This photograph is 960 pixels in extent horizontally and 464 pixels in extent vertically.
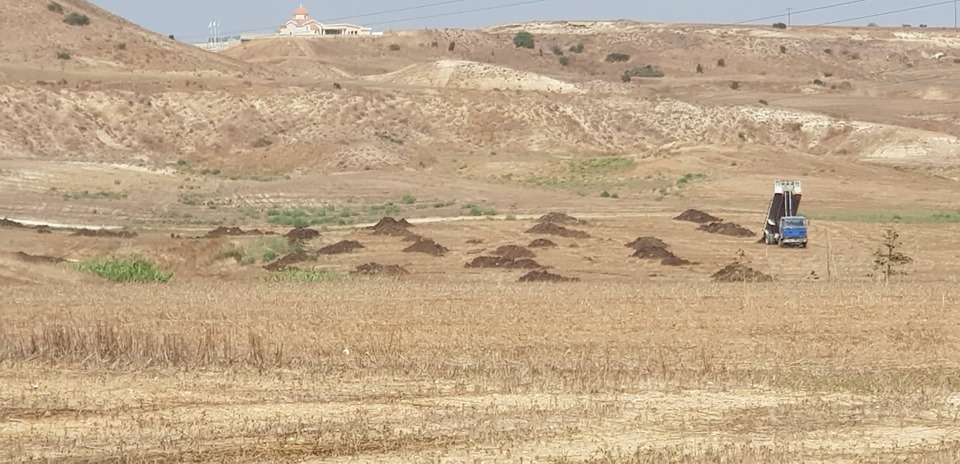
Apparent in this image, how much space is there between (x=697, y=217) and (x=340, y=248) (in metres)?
14.0

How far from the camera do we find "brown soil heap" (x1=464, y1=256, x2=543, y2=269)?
38031mm

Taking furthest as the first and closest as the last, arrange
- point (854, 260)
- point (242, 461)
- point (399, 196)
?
1. point (399, 196)
2. point (854, 260)
3. point (242, 461)

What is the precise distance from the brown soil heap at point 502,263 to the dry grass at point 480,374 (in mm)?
11338

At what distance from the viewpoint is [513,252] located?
40.8 metres

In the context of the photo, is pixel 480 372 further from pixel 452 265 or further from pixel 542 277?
pixel 452 265

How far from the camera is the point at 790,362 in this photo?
1853cm

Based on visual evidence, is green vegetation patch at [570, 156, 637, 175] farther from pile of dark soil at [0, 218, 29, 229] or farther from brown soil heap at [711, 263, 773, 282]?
brown soil heap at [711, 263, 773, 282]

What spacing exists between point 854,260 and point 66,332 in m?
26.3

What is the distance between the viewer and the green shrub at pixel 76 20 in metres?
109

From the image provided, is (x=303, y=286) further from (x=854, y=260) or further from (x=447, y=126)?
(x=447, y=126)

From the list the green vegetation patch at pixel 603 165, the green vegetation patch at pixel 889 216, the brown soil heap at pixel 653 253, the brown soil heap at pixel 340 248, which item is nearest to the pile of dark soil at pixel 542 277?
the brown soil heap at pixel 653 253

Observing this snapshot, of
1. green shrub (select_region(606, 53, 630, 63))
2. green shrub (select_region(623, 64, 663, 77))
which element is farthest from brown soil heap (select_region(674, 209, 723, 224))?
green shrub (select_region(606, 53, 630, 63))

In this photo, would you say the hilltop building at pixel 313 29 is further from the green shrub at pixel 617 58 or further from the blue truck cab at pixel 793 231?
the blue truck cab at pixel 793 231

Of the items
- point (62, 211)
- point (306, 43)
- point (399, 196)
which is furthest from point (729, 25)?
point (62, 211)
